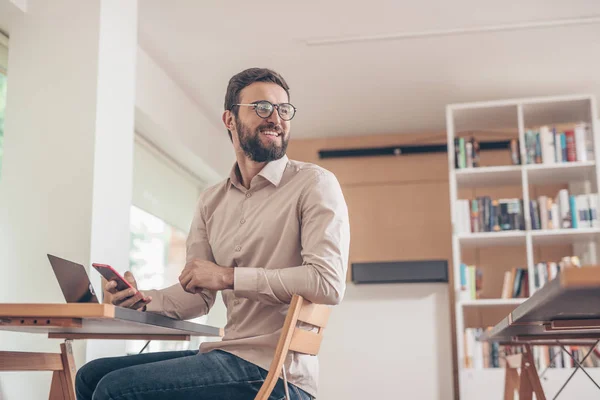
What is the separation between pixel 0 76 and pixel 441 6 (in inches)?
91.6

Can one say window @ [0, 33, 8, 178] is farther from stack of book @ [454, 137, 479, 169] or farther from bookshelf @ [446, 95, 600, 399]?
stack of book @ [454, 137, 479, 169]

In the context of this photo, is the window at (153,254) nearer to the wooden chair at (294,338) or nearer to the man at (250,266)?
the man at (250,266)

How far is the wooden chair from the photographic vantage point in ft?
5.19

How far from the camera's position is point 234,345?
1.76 meters

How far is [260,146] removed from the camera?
1.97 m

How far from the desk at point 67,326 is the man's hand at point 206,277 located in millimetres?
115

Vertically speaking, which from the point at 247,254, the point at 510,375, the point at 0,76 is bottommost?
the point at 510,375

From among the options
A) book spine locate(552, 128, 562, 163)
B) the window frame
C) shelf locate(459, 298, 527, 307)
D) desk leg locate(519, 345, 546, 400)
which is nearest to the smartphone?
desk leg locate(519, 345, 546, 400)

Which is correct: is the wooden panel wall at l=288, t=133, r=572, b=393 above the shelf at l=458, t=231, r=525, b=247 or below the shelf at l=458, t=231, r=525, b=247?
above

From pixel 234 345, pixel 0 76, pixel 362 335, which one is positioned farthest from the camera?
pixel 362 335

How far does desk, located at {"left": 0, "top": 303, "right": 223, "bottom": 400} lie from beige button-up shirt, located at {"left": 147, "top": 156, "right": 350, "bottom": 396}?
15 centimetres

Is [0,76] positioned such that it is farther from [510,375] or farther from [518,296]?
[518,296]

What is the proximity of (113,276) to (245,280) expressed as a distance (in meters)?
0.32

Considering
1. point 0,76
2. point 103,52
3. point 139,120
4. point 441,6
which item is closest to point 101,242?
point 103,52
